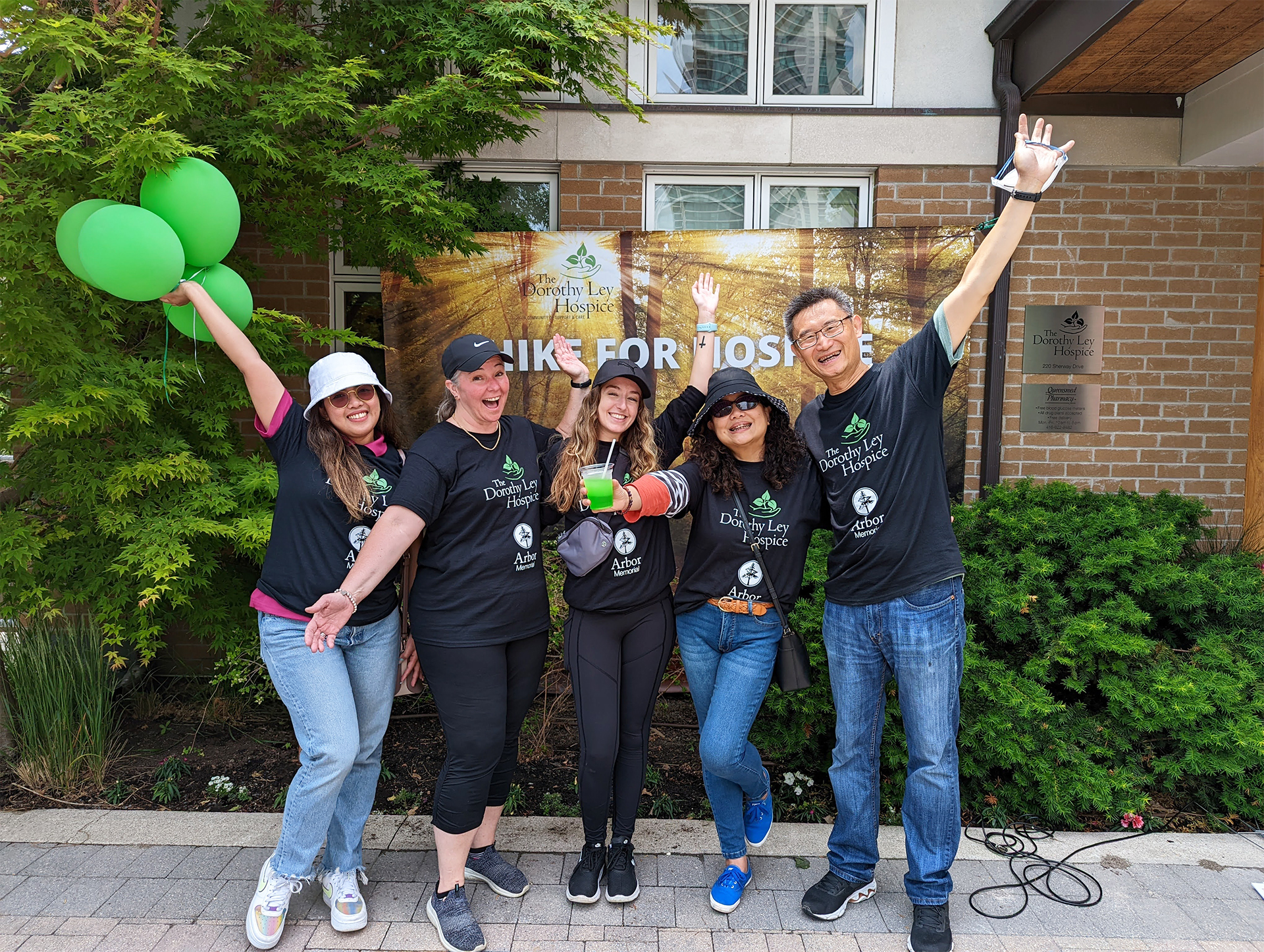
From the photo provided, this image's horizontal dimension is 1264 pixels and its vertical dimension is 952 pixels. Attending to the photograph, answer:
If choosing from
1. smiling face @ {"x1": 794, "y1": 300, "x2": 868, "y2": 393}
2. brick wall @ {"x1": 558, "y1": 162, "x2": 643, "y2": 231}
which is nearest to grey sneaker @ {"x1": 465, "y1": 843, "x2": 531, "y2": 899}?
smiling face @ {"x1": 794, "y1": 300, "x2": 868, "y2": 393}

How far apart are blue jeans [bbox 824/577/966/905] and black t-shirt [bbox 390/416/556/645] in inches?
45.3

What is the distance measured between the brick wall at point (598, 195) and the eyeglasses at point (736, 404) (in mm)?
2905

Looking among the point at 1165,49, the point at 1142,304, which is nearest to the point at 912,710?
the point at 1142,304

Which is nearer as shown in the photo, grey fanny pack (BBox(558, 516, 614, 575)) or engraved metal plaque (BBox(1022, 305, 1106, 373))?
grey fanny pack (BBox(558, 516, 614, 575))

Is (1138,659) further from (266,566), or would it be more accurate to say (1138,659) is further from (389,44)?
(389,44)

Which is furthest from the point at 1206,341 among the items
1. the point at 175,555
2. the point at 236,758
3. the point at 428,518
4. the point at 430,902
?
the point at 236,758

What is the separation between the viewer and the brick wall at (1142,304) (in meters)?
5.19

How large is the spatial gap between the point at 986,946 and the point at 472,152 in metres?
4.21

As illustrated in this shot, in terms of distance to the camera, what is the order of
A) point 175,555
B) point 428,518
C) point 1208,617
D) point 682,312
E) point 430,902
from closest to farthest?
point 428,518
point 430,902
point 175,555
point 1208,617
point 682,312

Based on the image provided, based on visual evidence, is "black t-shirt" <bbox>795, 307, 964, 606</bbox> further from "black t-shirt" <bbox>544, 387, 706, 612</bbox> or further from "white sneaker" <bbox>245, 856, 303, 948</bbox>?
"white sneaker" <bbox>245, 856, 303, 948</bbox>

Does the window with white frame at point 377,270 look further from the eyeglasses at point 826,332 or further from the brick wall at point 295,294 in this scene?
the eyeglasses at point 826,332

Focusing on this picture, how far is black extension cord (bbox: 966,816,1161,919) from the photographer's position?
2990mm

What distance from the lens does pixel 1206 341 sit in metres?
5.23

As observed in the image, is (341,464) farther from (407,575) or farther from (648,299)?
(648,299)
